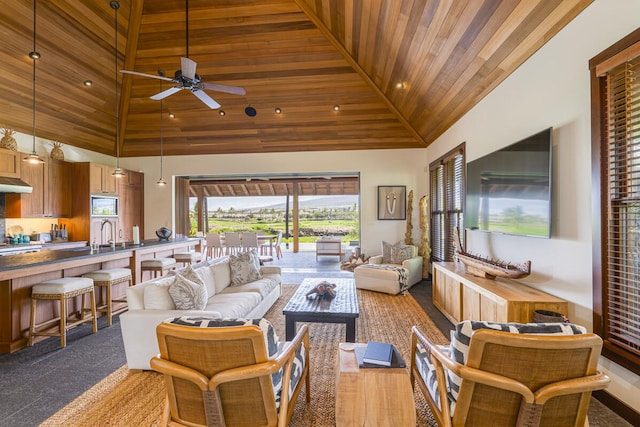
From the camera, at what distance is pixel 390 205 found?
22.5 feet

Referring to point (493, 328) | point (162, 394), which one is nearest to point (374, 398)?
point (493, 328)

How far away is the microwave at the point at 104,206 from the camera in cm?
595

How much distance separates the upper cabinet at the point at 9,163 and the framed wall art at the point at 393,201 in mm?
6648

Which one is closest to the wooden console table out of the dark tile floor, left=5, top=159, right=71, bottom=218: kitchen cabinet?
the dark tile floor

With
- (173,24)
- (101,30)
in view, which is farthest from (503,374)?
(101,30)

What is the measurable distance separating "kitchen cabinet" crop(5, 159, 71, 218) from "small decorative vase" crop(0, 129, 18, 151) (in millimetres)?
313

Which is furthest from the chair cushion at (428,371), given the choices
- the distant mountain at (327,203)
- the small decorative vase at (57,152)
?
the distant mountain at (327,203)

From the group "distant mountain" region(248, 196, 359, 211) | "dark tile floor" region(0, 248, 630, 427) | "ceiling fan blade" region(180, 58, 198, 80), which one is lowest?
"dark tile floor" region(0, 248, 630, 427)

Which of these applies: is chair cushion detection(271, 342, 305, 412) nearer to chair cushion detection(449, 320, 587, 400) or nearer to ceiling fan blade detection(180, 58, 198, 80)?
chair cushion detection(449, 320, 587, 400)

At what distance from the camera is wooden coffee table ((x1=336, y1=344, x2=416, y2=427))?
1519mm

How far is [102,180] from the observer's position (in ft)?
20.2

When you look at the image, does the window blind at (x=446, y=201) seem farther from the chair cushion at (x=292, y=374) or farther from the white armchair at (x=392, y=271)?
the chair cushion at (x=292, y=374)

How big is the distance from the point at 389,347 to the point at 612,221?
1759 millimetres

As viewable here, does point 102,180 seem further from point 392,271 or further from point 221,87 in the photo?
point 392,271
